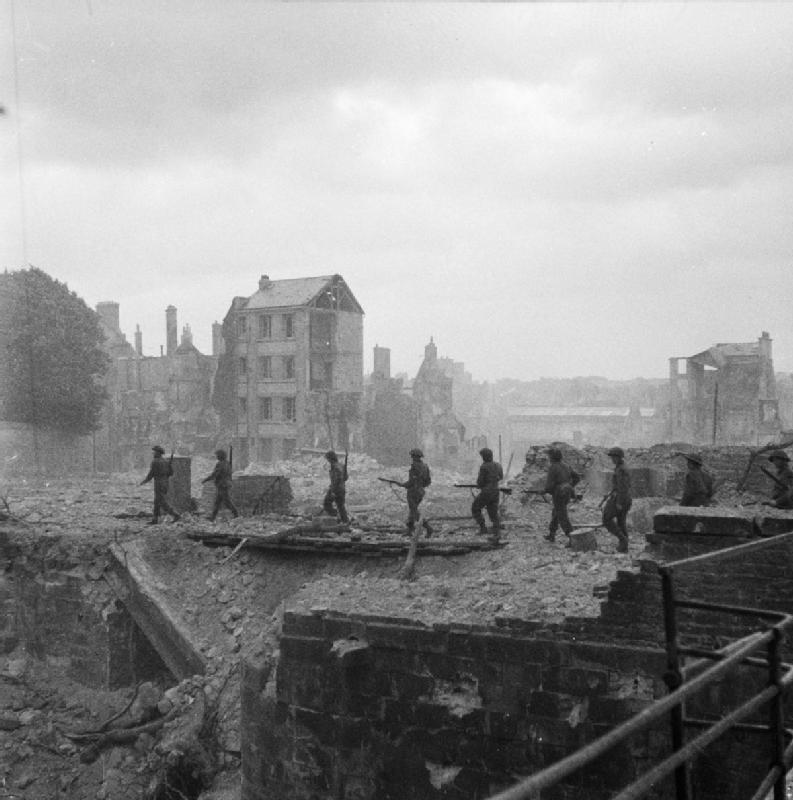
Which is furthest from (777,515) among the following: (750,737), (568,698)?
(568,698)

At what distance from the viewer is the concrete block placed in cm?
635

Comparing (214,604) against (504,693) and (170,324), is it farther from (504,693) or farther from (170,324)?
(170,324)

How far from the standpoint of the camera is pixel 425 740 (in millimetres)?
6703

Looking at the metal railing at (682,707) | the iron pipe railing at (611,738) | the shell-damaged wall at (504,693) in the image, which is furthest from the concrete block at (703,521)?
the iron pipe railing at (611,738)

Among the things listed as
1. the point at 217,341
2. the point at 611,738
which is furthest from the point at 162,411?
the point at 611,738

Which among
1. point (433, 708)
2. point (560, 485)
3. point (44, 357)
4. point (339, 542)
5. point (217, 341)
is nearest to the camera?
point (433, 708)

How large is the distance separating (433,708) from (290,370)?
38273 mm

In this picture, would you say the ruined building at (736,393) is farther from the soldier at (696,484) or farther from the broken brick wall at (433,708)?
the broken brick wall at (433,708)

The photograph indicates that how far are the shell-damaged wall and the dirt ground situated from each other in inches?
10.5

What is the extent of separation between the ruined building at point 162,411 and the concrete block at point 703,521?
132ft

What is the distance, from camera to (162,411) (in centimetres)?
4638

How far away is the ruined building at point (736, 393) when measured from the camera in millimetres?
43062

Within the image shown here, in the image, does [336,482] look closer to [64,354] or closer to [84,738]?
[84,738]

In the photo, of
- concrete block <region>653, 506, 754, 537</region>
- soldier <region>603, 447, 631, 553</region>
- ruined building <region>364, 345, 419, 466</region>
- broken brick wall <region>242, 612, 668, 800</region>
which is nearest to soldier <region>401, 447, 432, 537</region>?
soldier <region>603, 447, 631, 553</region>
